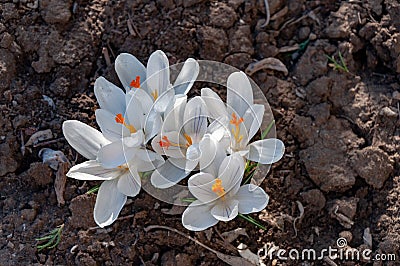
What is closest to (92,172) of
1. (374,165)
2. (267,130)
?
(267,130)

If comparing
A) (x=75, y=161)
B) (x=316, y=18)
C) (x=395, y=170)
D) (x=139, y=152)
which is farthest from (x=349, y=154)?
(x=75, y=161)

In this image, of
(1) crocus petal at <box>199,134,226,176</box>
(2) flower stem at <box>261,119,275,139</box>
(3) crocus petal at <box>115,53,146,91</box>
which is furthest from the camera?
(2) flower stem at <box>261,119,275,139</box>

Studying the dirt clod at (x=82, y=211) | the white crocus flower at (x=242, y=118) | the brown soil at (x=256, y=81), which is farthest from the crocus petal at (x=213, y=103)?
the dirt clod at (x=82, y=211)

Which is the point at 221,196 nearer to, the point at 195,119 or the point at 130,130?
the point at 195,119

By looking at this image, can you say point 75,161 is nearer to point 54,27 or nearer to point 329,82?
point 54,27

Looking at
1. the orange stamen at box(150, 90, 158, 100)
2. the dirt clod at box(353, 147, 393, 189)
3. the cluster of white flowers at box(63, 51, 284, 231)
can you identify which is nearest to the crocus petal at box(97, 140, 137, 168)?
the cluster of white flowers at box(63, 51, 284, 231)

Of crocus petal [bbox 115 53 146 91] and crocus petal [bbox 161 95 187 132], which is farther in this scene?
crocus petal [bbox 115 53 146 91]

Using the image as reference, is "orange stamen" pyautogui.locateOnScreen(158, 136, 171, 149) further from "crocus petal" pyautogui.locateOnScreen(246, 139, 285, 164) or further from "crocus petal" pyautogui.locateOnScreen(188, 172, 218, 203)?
"crocus petal" pyautogui.locateOnScreen(246, 139, 285, 164)
